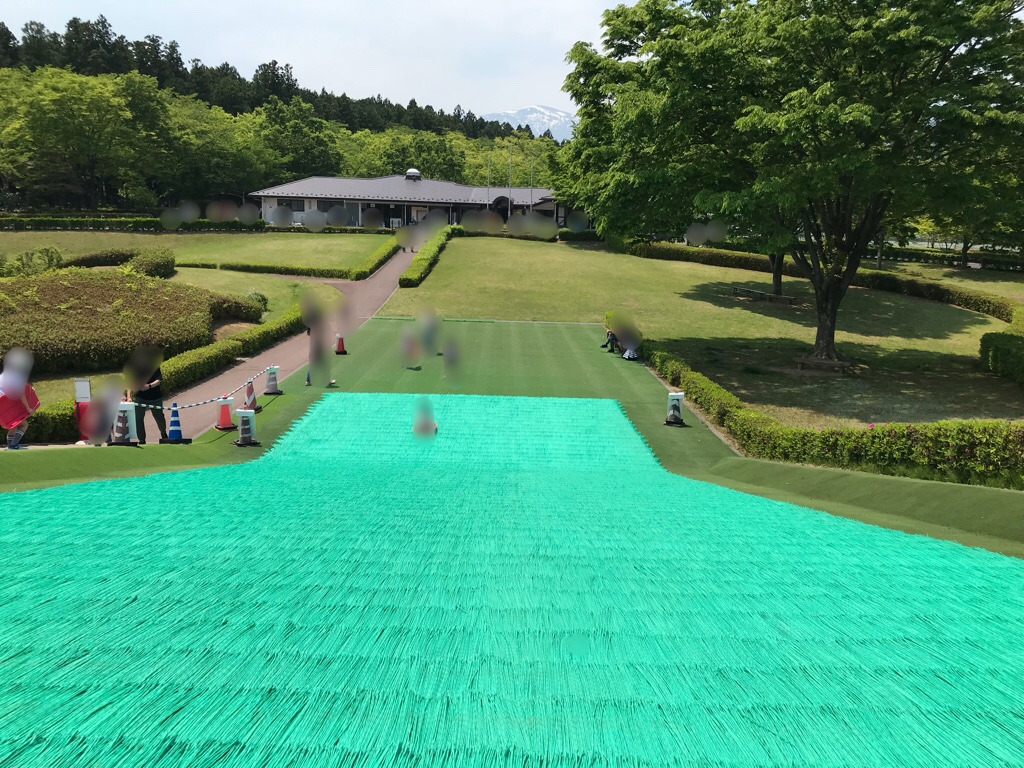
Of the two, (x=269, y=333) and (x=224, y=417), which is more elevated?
(x=269, y=333)

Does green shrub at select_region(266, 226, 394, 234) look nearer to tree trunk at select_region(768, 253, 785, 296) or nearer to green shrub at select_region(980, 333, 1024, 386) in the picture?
tree trunk at select_region(768, 253, 785, 296)

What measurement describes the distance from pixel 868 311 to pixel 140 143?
196ft

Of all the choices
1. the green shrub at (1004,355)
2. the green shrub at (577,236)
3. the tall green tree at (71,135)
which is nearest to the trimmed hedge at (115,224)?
the tall green tree at (71,135)

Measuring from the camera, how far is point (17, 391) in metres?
10.8

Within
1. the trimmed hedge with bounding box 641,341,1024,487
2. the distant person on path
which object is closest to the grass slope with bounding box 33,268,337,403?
the distant person on path

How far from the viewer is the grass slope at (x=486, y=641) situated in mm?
2566

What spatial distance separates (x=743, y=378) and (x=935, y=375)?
6905 mm

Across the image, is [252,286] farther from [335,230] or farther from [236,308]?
[335,230]

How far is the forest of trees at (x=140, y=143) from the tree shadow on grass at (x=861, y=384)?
130 ft

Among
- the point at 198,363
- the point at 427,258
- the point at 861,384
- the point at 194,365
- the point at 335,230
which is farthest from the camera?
the point at 335,230

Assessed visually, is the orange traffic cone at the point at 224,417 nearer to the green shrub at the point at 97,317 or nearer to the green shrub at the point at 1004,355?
the green shrub at the point at 97,317

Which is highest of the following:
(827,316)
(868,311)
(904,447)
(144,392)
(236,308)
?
(827,316)

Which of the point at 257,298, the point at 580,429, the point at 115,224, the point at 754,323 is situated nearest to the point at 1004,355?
Result: the point at 754,323

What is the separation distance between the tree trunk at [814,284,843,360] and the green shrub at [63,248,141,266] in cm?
3310
